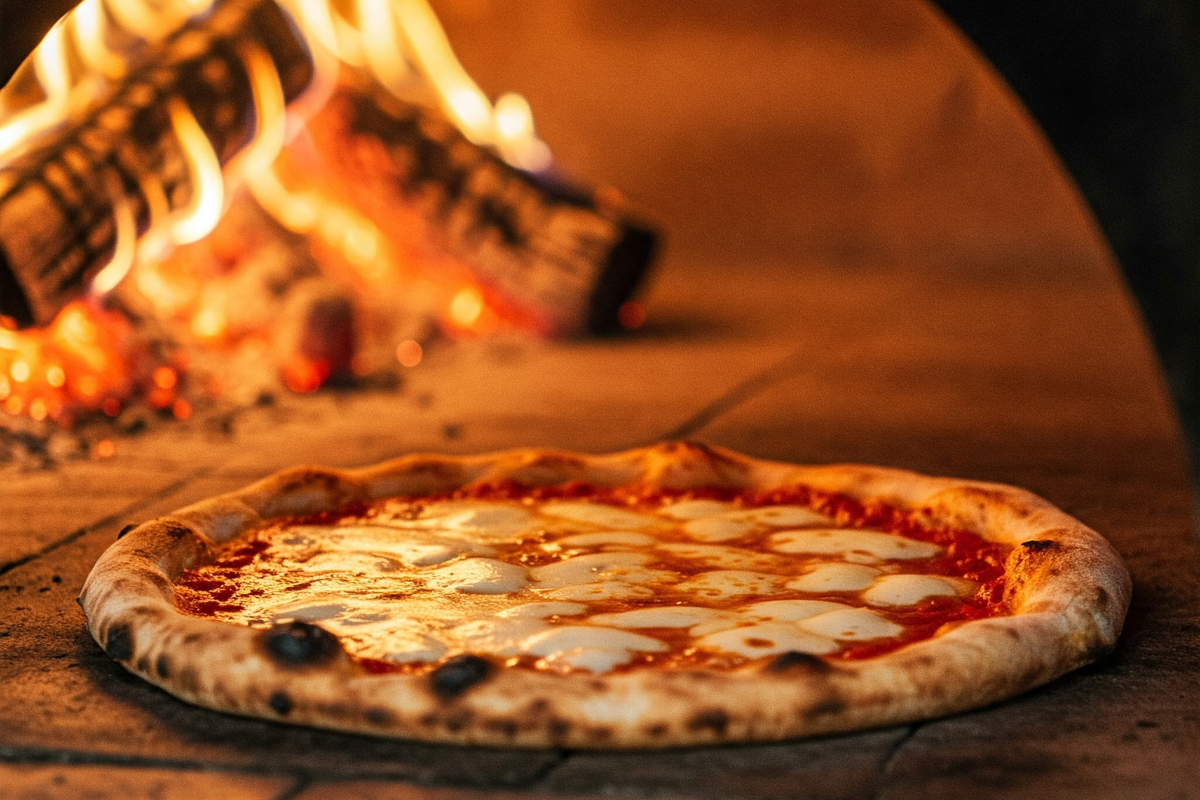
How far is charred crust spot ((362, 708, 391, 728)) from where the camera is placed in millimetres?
1933

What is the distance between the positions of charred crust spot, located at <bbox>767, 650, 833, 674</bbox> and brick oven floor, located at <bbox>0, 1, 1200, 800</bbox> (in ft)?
0.33

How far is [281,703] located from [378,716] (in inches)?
5.9

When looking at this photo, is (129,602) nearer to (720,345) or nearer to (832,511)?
(832,511)

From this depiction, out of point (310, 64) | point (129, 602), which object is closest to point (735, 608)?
point (129, 602)

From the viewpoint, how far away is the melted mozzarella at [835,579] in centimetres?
248

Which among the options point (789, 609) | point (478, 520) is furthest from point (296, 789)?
point (478, 520)

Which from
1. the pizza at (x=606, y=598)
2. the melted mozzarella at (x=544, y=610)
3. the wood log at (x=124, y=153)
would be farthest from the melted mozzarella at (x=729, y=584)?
the wood log at (x=124, y=153)

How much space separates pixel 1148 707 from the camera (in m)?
2.11

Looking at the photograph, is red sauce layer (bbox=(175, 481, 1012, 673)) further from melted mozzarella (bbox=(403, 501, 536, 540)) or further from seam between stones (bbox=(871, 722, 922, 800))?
seam between stones (bbox=(871, 722, 922, 800))

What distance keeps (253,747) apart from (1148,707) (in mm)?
1268

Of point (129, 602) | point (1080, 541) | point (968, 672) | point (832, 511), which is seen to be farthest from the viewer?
point (832, 511)

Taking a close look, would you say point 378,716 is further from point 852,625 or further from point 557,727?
point 852,625

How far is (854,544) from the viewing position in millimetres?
2738

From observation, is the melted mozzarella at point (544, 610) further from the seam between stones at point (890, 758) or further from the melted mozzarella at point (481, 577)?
the seam between stones at point (890, 758)
